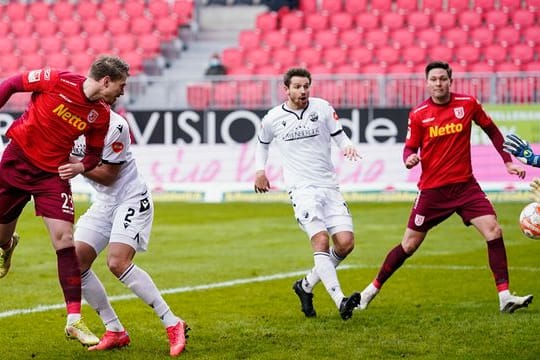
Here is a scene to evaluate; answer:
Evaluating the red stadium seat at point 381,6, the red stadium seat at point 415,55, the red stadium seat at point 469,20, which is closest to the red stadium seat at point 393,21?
the red stadium seat at point 381,6

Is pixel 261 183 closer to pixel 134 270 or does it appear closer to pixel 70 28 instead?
pixel 134 270

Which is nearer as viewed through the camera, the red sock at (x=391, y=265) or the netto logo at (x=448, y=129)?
the netto logo at (x=448, y=129)

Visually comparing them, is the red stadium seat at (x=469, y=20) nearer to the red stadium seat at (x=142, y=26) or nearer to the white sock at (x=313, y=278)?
the red stadium seat at (x=142, y=26)

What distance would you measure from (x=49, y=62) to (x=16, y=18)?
3.54 m

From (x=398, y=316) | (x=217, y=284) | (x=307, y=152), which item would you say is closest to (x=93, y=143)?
(x=307, y=152)

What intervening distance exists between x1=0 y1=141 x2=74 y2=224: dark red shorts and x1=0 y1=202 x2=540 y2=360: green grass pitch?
1117 millimetres

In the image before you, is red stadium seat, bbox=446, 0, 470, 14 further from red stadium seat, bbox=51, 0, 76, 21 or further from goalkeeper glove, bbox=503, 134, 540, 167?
goalkeeper glove, bbox=503, 134, 540, 167

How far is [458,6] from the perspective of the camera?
2994 centimetres

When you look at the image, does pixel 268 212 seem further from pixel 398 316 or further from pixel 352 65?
pixel 398 316

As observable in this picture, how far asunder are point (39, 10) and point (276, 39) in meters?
8.02

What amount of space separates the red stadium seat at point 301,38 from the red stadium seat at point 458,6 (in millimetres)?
3714

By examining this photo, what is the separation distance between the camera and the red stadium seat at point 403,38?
2909cm

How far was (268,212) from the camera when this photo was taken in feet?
72.4

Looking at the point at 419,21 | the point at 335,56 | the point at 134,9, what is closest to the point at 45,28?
the point at 134,9
